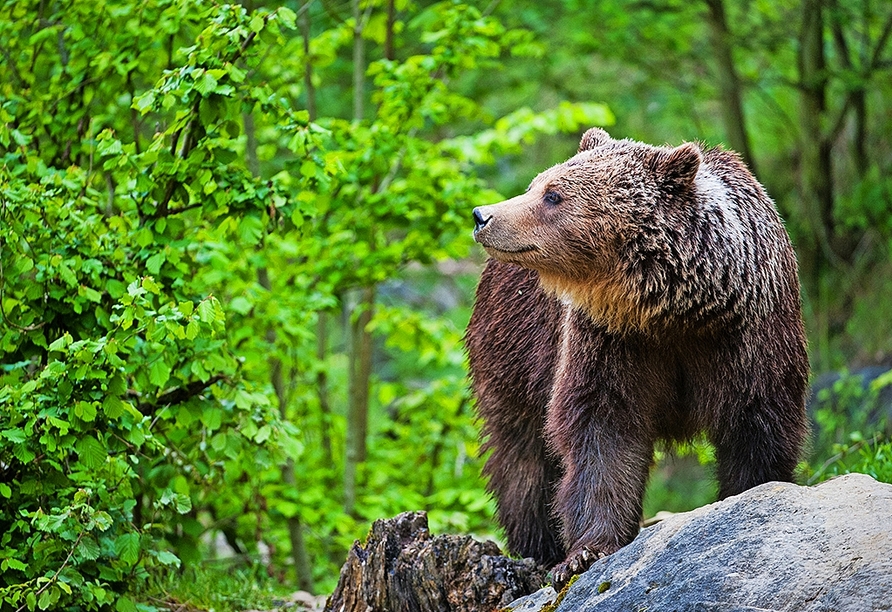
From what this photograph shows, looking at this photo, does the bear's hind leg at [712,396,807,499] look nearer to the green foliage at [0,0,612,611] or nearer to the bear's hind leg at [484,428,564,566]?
the bear's hind leg at [484,428,564,566]

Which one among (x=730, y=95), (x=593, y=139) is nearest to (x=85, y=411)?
(x=593, y=139)

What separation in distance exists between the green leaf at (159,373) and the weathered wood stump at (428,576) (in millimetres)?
1206

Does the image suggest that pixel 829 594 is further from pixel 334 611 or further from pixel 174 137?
pixel 174 137

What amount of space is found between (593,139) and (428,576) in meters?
2.20

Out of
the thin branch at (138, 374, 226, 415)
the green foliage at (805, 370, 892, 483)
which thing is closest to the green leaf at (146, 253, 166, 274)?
the thin branch at (138, 374, 226, 415)

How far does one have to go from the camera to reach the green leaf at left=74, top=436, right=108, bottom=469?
4.48m

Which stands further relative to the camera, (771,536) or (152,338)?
(152,338)

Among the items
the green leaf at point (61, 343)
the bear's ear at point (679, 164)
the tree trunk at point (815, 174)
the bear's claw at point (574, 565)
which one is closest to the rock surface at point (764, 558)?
the bear's claw at point (574, 565)

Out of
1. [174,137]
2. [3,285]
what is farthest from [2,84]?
[3,285]

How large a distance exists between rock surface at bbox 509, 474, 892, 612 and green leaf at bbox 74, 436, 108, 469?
7.06 feet

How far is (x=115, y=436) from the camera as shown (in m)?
4.70

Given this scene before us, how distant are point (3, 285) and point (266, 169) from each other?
20.1 ft

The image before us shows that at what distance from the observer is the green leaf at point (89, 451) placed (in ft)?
14.7

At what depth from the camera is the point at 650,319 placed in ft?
14.4
